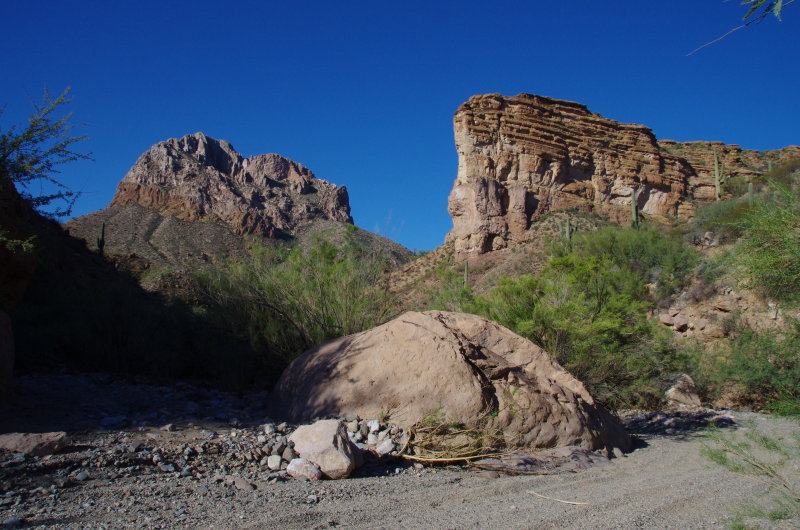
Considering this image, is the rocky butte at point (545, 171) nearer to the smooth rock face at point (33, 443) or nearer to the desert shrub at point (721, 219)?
the desert shrub at point (721, 219)

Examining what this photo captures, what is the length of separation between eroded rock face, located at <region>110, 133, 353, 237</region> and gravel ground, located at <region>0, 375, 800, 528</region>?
48250mm

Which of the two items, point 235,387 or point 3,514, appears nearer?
point 3,514

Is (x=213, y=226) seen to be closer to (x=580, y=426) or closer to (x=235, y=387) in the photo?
(x=235, y=387)

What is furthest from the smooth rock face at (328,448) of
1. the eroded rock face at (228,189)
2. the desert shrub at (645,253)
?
the eroded rock face at (228,189)

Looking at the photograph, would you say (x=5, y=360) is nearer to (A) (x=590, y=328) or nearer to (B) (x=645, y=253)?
(A) (x=590, y=328)

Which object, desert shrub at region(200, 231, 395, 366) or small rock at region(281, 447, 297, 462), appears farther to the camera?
desert shrub at region(200, 231, 395, 366)

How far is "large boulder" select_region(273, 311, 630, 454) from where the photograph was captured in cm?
588

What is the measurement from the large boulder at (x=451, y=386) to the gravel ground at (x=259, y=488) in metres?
0.59

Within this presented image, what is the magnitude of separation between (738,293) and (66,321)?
17.3 meters

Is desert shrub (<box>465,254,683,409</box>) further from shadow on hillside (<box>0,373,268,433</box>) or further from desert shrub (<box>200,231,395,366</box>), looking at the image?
shadow on hillside (<box>0,373,268,433</box>)

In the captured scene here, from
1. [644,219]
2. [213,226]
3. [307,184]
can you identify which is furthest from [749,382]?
[307,184]

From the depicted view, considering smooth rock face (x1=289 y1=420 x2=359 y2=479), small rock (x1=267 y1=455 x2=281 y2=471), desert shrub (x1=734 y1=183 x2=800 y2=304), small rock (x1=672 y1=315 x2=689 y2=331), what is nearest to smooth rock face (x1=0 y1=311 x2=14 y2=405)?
small rock (x1=267 y1=455 x2=281 y2=471)

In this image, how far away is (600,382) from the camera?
9375mm

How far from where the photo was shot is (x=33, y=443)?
4.39 meters
